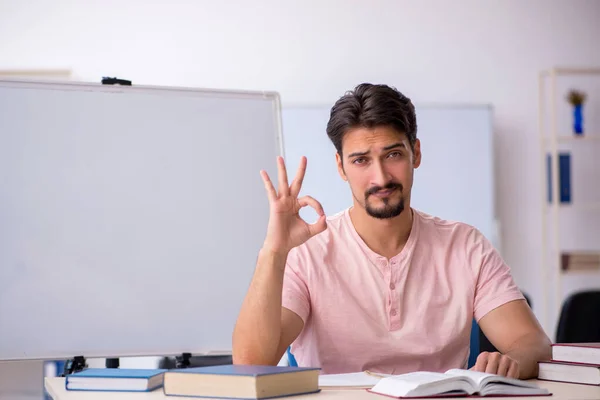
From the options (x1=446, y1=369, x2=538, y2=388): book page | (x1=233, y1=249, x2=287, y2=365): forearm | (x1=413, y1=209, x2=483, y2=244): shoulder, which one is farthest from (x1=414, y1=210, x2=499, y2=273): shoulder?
(x1=446, y1=369, x2=538, y2=388): book page

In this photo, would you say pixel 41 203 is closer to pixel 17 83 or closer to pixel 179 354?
pixel 17 83

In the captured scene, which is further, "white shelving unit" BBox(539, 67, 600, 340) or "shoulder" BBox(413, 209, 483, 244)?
"white shelving unit" BBox(539, 67, 600, 340)

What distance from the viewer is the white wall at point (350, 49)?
15.1ft

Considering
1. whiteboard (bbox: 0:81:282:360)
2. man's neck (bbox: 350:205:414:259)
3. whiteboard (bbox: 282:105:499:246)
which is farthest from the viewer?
whiteboard (bbox: 282:105:499:246)

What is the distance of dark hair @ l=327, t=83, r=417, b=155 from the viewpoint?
201 cm

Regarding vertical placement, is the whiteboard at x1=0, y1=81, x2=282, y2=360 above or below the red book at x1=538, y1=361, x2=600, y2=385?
above

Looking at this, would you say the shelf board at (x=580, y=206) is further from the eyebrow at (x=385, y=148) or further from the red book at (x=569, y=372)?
the red book at (x=569, y=372)

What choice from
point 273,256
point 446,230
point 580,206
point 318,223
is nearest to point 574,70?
point 580,206

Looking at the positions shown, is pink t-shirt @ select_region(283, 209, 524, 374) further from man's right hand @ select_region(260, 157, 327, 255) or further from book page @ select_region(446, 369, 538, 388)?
book page @ select_region(446, 369, 538, 388)

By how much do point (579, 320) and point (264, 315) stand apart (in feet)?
5.11

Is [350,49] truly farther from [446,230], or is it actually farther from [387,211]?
[387,211]

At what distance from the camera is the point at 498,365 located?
1595mm

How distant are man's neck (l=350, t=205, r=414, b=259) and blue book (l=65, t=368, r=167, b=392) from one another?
71 cm

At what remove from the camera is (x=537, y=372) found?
65.6 inches
